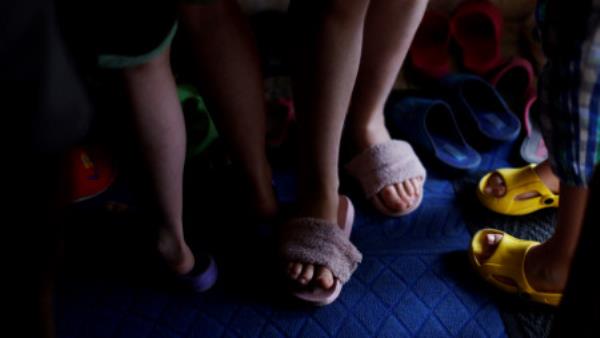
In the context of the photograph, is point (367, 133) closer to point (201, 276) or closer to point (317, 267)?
point (317, 267)

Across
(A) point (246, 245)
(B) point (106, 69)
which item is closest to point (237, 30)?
(B) point (106, 69)

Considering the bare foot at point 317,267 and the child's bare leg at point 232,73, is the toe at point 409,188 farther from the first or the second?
the child's bare leg at point 232,73

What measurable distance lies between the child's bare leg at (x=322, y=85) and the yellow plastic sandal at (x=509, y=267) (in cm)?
29

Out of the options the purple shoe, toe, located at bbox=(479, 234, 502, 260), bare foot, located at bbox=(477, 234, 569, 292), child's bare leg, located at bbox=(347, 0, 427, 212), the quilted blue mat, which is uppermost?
child's bare leg, located at bbox=(347, 0, 427, 212)

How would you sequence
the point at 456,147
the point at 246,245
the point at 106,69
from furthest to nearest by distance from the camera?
the point at 456,147, the point at 246,245, the point at 106,69

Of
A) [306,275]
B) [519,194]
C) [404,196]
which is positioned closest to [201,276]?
[306,275]

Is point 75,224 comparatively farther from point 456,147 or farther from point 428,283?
point 456,147

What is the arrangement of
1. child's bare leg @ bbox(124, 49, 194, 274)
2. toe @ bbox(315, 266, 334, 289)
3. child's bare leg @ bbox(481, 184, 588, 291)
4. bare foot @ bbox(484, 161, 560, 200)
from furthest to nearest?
bare foot @ bbox(484, 161, 560, 200)
toe @ bbox(315, 266, 334, 289)
child's bare leg @ bbox(481, 184, 588, 291)
child's bare leg @ bbox(124, 49, 194, 274)

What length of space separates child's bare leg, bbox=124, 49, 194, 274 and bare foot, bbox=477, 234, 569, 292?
24.1 inches

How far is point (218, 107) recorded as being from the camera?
0.74 metres

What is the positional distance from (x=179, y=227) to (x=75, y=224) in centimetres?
30

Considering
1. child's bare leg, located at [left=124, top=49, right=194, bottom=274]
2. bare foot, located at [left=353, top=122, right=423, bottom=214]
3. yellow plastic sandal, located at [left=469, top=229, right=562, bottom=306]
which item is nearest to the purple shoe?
child's bare leg, located at [left=124, top=49, right=194, bottom=274]

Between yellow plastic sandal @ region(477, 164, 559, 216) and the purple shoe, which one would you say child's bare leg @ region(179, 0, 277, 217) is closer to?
the purple shoe

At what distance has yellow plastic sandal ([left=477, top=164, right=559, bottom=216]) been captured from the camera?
936 millimetres
